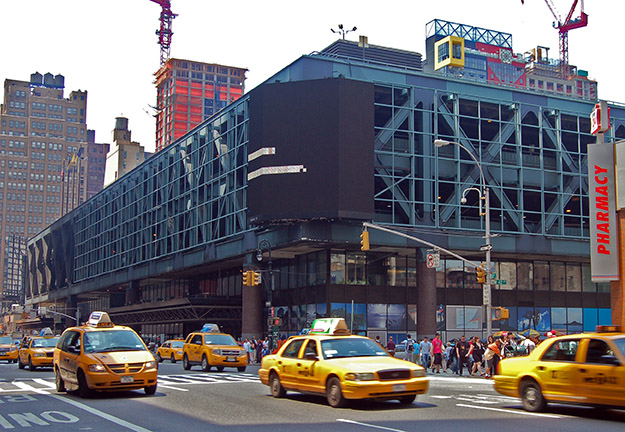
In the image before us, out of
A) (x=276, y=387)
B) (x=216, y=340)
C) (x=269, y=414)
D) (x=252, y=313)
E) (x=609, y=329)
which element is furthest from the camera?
(x=252, y=313)

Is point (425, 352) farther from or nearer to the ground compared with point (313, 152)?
nearer to the ground

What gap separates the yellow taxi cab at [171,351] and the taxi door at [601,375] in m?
35.2

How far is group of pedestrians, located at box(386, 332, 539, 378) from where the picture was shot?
29736 millimetres

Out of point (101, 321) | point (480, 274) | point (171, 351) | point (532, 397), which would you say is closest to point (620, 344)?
point (532, 397)

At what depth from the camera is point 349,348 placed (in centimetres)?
1706

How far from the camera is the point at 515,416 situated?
47.3 ft

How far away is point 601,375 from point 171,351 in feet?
120

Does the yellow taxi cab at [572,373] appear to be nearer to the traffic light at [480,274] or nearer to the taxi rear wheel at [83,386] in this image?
the taxi rear wheel at [83,386]

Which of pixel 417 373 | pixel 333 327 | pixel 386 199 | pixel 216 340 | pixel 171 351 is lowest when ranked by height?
pixel 171 351

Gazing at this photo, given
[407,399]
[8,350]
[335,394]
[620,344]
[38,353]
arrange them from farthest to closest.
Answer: [8,350]
[38,353]
[407,399]
[335,394]
[620,344]

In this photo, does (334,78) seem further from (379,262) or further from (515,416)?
(515,416)

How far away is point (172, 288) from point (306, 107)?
4029 centimetres

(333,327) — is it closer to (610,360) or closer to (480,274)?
(610,360)

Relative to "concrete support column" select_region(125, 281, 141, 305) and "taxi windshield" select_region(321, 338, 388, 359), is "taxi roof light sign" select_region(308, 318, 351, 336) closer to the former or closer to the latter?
"taxi windshield" select_region(321, 338, 388, 359)
